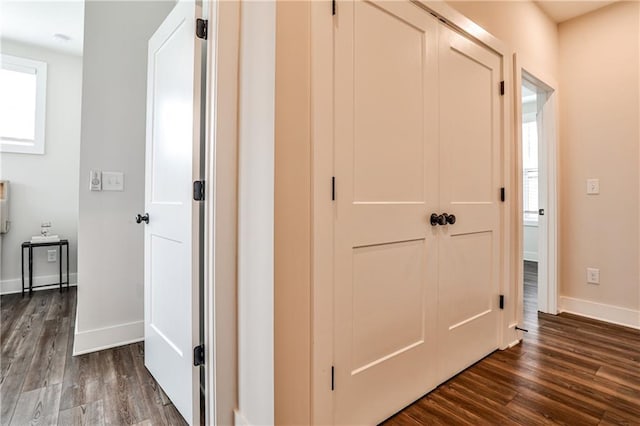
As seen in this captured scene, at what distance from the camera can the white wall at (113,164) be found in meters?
2.09

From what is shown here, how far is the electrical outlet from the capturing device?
8.64 feet

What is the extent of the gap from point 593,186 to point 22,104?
5.67 metres

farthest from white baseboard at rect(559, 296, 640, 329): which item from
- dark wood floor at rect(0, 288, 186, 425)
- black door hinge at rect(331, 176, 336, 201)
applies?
dark wood floor at rect(0, 288, 186, 425)

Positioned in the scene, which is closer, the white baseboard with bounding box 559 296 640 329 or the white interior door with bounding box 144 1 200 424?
the white interior door with bounding box 144 1 200 424

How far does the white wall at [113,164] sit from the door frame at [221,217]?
127cm

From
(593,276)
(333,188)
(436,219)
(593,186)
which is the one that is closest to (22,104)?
(333,188)

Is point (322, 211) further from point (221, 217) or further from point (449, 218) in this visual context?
point (449, 218)

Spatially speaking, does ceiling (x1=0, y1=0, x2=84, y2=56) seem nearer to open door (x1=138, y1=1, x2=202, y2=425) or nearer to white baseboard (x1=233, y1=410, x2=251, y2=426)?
open door (x1=138, y1=1, x2=202, y2=425)

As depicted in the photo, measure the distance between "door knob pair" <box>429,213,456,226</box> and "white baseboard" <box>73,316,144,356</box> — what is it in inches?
81.9

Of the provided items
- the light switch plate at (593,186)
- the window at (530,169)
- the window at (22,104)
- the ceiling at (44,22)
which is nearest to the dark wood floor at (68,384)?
the window at (22,104)

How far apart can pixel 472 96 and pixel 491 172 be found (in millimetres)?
476

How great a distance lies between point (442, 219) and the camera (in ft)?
5.22

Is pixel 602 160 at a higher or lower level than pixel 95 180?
higher

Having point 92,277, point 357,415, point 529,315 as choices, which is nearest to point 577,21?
point 529,315
